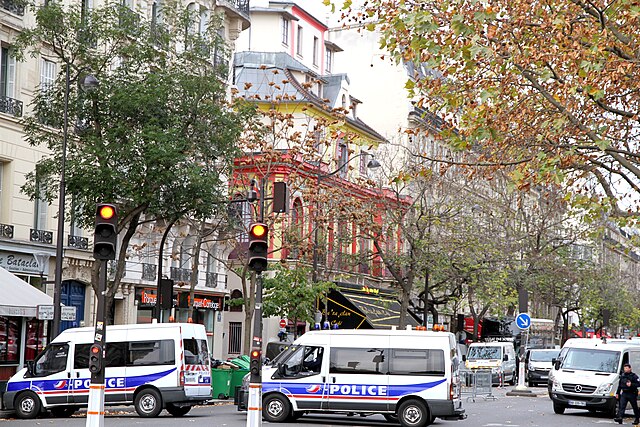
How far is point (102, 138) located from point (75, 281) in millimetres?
10550

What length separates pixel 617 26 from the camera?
19.3 meters

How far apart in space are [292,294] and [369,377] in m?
16.9

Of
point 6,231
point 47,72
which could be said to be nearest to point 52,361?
point 6,231

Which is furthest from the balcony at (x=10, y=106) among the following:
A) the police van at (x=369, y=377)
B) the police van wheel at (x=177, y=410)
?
the police van at (x=369, y=377)

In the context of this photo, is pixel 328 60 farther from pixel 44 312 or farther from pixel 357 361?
pixel 357 361

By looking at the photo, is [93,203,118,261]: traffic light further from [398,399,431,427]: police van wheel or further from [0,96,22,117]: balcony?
[0,96,22,117]: balcony

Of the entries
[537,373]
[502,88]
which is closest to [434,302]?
[537,373]

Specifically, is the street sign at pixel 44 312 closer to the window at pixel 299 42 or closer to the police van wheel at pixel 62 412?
the police van wheel at pixel 62 412

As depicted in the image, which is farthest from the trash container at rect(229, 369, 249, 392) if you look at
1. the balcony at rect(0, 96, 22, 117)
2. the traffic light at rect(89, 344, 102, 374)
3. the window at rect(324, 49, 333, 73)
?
the window at rect(324, 49, 333, 73)

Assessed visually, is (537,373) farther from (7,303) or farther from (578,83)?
(578,83)

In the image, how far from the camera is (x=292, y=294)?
40875mm

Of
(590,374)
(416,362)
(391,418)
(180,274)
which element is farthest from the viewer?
(180,274)

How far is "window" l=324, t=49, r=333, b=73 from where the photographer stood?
6619 cm

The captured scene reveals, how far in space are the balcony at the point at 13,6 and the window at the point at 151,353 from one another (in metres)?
12.3
